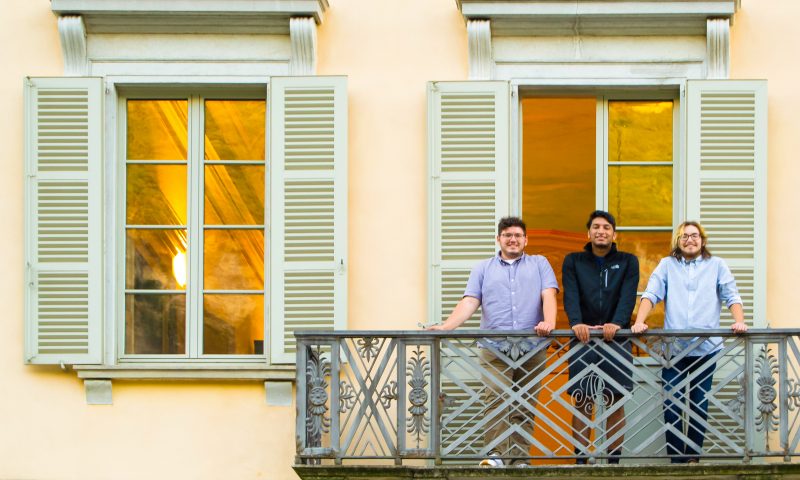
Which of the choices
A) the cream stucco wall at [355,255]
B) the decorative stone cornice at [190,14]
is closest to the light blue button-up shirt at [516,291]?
the cream stucco wall at [355,255]

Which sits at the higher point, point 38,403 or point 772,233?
point 772,233

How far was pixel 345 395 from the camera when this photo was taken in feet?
36.8

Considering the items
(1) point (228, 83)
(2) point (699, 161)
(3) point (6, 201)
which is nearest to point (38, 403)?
(3) point (6, 201)

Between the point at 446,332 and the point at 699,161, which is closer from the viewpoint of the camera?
the point at 446,332

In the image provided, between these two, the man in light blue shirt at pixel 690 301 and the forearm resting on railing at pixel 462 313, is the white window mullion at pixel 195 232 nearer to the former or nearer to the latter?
the forearm resting on railing at pixel 462 313

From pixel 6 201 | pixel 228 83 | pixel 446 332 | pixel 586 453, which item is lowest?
pixel 586 453

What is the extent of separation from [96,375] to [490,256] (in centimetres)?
273

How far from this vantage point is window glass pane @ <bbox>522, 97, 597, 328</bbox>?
1252 cm

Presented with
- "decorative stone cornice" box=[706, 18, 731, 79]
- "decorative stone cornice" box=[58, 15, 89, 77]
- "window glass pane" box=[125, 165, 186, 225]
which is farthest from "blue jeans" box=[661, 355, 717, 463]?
"decorative stone cornice" box=[58, 15, 89, 77]

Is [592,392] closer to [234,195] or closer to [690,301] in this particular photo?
[690,301]

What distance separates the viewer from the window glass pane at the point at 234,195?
1246cm

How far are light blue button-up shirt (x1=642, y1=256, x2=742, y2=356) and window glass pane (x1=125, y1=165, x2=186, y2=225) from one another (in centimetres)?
328

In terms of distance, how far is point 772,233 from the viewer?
475 inches

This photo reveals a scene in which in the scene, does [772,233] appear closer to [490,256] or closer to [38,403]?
[490,256]
